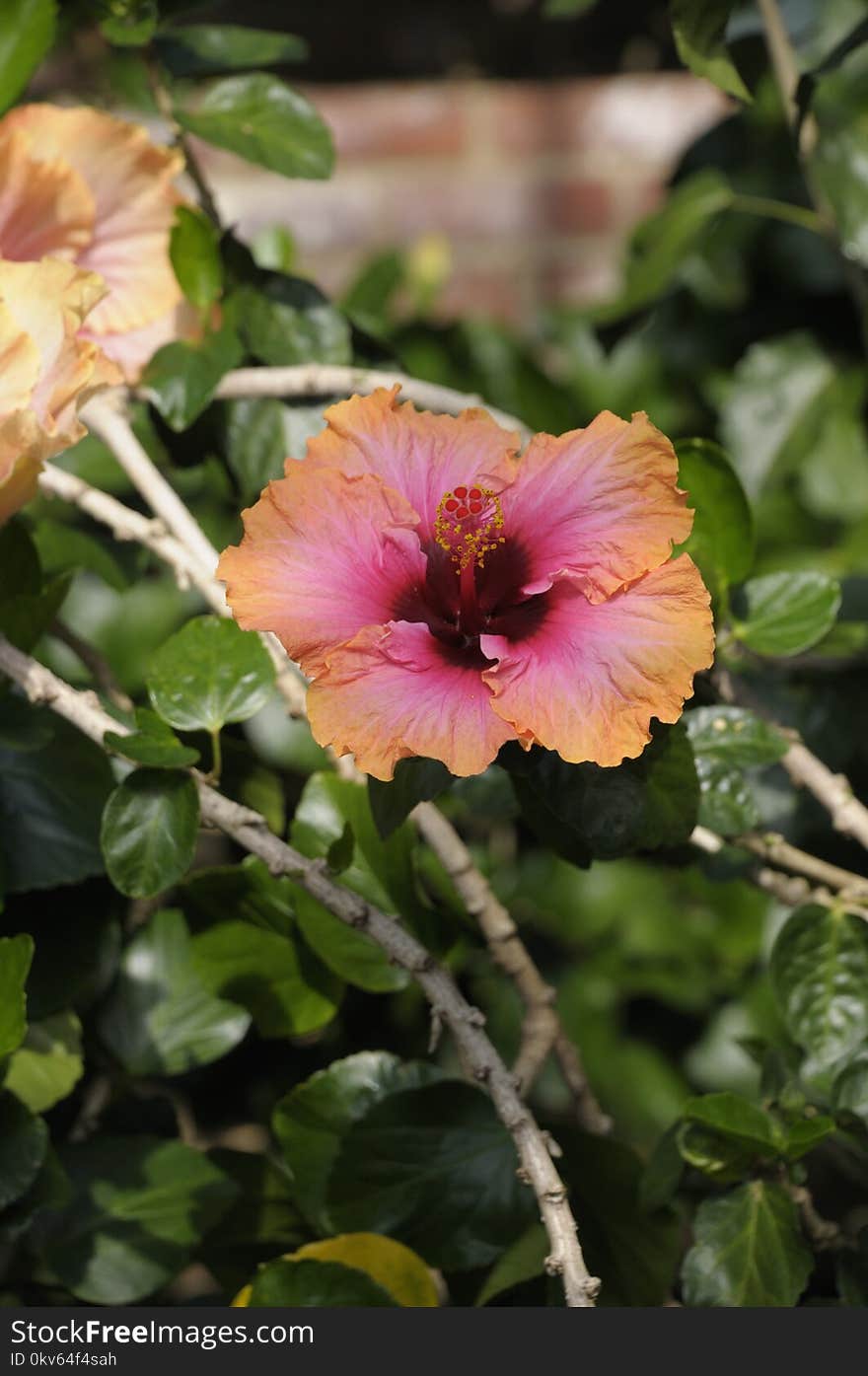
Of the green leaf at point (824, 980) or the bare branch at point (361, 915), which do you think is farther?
the green leaf at point (824, 980)

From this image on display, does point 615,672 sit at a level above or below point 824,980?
above

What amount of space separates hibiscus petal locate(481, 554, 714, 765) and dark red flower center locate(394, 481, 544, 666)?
0.12 ft

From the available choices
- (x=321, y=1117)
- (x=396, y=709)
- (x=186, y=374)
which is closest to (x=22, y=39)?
(x=186, y=374)

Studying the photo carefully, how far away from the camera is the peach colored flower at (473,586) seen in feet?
1.67

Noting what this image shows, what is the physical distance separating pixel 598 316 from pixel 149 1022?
0.65 m

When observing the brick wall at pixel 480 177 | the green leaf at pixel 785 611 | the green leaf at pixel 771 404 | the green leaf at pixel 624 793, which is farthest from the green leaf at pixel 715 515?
the brick wall at pixel 480 177

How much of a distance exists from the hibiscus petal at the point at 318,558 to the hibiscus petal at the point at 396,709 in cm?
1

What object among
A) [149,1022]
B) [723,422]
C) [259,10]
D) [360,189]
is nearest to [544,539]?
[149,1022]

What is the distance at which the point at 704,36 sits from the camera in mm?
721

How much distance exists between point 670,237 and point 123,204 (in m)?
0.46

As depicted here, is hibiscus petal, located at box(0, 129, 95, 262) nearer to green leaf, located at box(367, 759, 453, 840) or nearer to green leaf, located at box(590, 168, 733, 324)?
green leaf, located at box(367, 759, 453, 840)

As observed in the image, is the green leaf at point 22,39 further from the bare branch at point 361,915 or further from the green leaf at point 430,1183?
the green leaf at point 430,1183

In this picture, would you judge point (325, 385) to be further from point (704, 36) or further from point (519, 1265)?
point (519, 1265)

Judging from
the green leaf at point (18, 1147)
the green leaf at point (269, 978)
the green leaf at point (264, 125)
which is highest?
the green leaf at point (264, 125)
